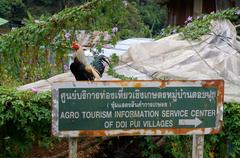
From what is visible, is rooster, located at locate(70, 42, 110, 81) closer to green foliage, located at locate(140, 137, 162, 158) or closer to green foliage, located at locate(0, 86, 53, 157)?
green foliage, located at locate(0, 86, 53, 157)

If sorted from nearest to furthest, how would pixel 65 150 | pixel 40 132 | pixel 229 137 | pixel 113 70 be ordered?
1. pixel 40 132
2. pixel 229 137
3. pixel 65 150
4. pixel 113 70

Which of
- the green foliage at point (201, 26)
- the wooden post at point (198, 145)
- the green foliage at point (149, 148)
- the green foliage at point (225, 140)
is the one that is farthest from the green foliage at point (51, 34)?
the wooden post at point (198, 145)

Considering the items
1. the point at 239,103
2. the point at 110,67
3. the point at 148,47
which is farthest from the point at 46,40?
the point at 239,103

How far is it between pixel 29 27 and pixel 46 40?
31 cm

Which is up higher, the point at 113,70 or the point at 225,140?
the point at 113,70

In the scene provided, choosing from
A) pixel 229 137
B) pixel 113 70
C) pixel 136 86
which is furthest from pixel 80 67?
pixel 229 137

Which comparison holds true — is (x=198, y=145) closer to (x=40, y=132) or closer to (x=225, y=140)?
(x=225, y=140)

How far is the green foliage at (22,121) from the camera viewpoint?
14.9ft

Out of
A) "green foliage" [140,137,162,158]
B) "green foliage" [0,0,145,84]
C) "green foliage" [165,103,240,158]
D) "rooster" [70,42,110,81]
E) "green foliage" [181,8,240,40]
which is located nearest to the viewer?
"rooster" [70,42,110,81]

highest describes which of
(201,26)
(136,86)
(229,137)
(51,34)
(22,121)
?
(201,26)

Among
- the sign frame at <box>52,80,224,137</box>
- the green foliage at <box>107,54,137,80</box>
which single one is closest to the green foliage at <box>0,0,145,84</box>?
the green foliage at <box>107,54,137,80</box>

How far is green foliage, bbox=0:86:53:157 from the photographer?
14.9ft

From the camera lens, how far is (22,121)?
454cm

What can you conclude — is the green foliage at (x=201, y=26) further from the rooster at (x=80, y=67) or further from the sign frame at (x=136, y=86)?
the sign frame at (x=136, y=86)
